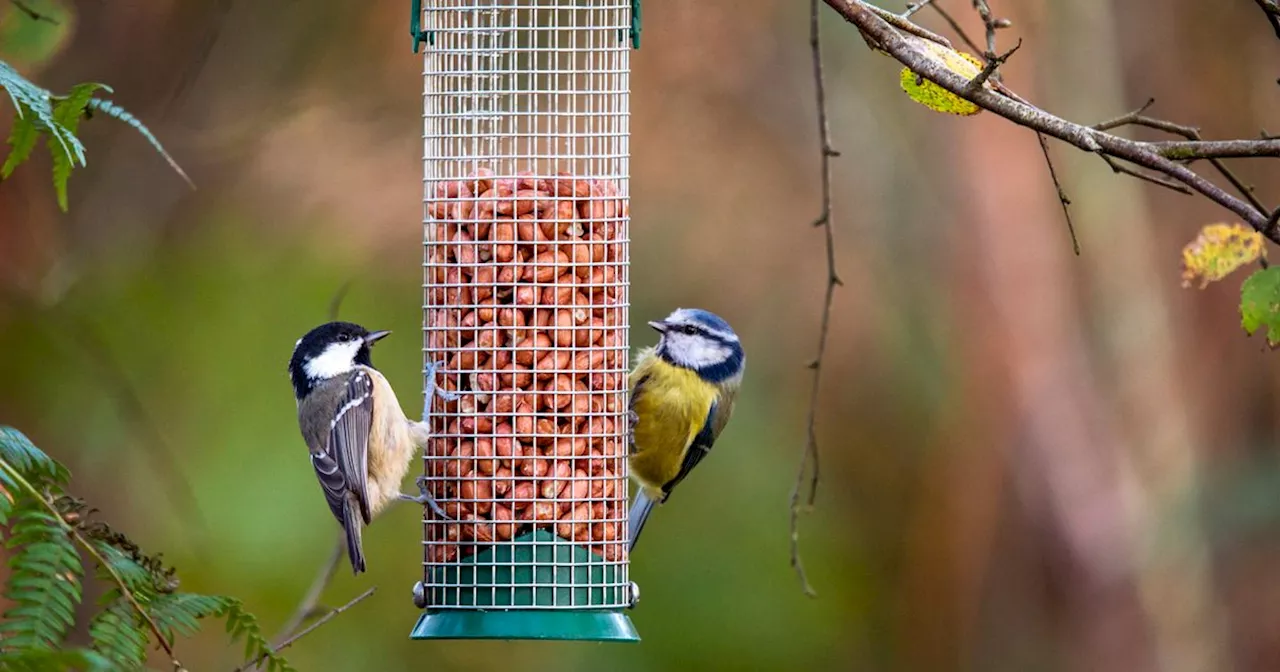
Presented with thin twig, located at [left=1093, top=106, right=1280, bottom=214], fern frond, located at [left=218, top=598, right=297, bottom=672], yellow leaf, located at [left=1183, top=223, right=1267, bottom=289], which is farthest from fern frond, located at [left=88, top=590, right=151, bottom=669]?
yellow leaf, located at [left=1183, top=223, right=1267, bottom=289]

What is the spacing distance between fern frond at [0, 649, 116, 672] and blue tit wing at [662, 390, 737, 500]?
10.5ft

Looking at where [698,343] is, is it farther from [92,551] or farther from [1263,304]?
[92,551]

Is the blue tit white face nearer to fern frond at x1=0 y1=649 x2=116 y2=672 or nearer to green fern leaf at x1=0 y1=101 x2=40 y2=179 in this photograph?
green fern leaf at x1=0 y1=101 x2=40 y2=179

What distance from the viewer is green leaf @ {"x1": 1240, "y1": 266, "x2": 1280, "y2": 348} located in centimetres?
288

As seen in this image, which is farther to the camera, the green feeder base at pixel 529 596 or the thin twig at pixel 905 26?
the green feeder base at pixel 529 596

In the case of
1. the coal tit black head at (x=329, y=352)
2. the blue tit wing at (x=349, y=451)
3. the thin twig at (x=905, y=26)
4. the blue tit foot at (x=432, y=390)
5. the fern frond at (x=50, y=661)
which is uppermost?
the thin twig at (x=905, y=26)

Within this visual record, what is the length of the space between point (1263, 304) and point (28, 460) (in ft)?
7.64

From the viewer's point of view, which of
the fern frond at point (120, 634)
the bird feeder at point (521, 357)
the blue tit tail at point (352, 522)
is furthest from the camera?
the blue tit tail at point (352, 522)

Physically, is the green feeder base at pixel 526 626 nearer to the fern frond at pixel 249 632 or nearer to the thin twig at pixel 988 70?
the fern frond at pixel 249 632

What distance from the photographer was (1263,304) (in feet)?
9.52

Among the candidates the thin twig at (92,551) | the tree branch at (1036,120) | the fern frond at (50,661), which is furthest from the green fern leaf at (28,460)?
the tree branch at (1036,120)

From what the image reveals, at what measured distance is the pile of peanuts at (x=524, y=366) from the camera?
4117mm

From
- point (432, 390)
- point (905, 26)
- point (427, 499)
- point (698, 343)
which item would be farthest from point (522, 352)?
point (905, 26)

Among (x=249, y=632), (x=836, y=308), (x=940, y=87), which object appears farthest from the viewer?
(x=836, y=308)
